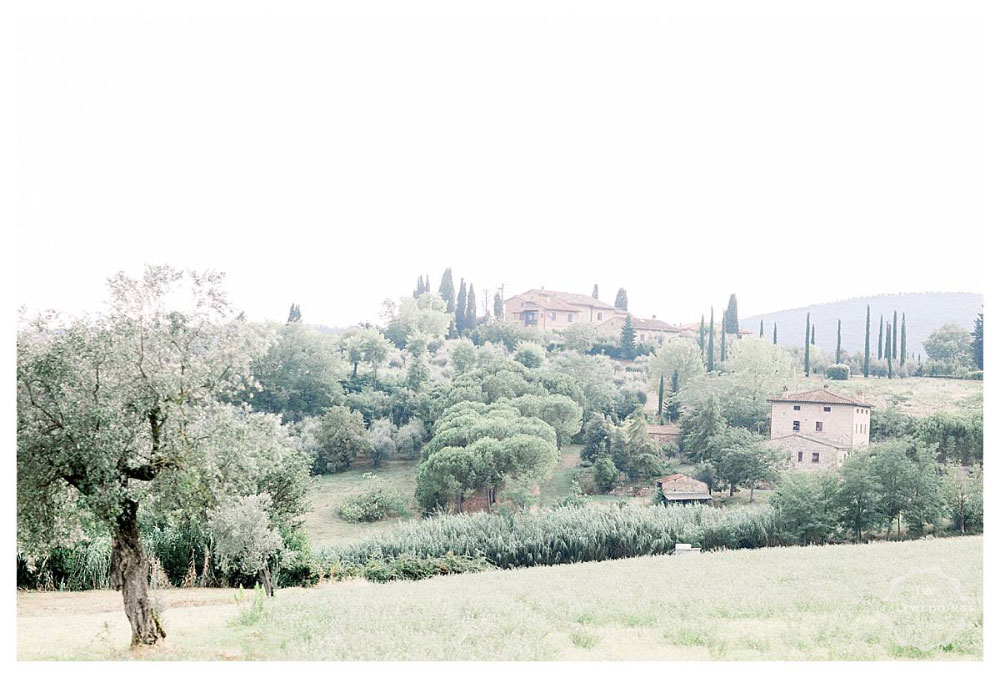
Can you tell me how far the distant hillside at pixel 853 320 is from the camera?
7578 mm

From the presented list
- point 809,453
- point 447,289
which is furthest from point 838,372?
point 447,289

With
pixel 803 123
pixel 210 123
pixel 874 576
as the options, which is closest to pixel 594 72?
pixel 803 123

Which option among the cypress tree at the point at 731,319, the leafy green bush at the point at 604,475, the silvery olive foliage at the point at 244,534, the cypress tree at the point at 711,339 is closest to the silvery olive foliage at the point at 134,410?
the silvery olive foliage at the point at 244,534

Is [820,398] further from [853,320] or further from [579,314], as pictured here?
[579,314]

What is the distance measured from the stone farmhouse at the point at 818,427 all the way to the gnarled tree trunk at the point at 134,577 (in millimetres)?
5784

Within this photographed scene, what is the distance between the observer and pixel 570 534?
7.59m

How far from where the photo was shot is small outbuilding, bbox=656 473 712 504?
785 cm

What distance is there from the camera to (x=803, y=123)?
7445mm

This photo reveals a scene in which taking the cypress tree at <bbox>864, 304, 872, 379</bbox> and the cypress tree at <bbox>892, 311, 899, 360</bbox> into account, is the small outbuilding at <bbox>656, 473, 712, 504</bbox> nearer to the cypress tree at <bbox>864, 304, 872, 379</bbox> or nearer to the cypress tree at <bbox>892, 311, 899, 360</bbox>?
the cypress tree at <bbox>864, 304, 872, 379</bbox>

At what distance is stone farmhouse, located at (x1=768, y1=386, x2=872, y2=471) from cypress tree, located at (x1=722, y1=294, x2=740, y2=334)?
0.84 m

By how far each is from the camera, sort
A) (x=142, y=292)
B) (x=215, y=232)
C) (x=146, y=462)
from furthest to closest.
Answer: (x=215, y=232) < (x=142, y=292) < (x=146, y=462)

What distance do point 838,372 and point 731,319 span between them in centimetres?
124

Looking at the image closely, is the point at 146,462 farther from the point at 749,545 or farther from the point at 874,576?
the point at 874,576

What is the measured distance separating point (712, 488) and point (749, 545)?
649 mm
